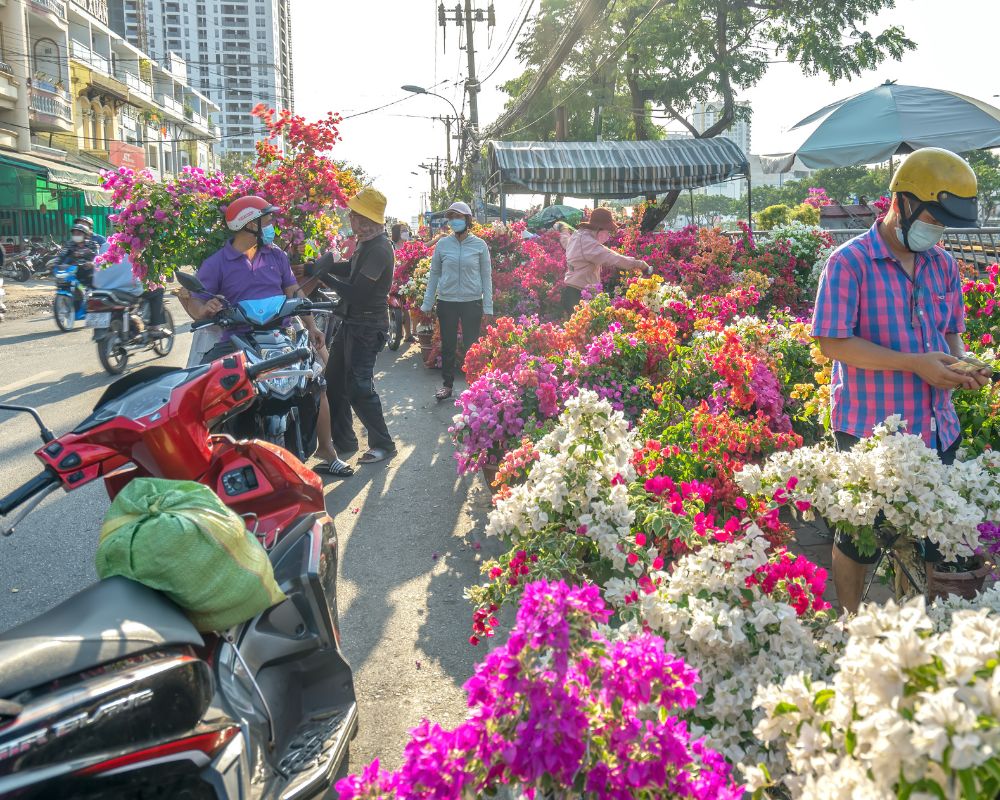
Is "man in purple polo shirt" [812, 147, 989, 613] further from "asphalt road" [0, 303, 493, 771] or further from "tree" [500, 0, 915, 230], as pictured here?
"tree" [500, 0, 915, 230]

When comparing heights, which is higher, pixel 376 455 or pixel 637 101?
pixel 637 101

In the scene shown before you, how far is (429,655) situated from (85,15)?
5642 cm

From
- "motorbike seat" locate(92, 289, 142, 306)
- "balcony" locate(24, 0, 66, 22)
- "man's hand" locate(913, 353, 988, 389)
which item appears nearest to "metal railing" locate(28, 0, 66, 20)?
"balcony" locate(24, 0, 66, 22)

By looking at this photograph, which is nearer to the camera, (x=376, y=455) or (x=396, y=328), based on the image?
(x=376, y=455)

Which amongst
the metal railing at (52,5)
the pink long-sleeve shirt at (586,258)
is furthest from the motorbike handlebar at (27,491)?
the metal railing at (52,5)

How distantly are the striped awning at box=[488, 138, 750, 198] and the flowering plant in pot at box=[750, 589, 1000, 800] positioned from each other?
785 inches

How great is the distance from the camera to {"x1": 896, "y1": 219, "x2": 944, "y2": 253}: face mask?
3271 millimetres

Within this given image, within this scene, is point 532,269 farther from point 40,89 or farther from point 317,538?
point 40,89

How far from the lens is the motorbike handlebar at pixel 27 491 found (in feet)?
7.68

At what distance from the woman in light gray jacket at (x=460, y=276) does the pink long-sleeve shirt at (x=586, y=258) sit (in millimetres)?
1002

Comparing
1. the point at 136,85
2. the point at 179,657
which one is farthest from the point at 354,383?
the point at 136,85

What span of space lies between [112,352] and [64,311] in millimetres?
4980

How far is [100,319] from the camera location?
37.3 feet

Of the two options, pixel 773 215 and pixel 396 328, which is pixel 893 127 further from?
pixel 773 215
